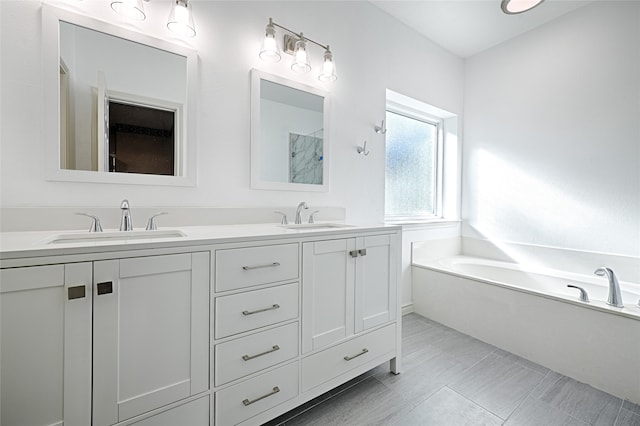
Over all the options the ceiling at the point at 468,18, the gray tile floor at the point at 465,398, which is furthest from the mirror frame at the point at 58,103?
the ceiling at the point at 468,18

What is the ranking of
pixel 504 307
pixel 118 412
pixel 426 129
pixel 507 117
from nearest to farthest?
pixel 118 412 < pixel 504 307 < pixel 507 117 < pixel 426 129

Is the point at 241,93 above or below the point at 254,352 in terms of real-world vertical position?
above

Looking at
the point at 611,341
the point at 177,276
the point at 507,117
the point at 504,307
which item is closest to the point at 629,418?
the point at 611,341

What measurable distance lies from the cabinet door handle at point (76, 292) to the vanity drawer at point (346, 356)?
35.6 inches

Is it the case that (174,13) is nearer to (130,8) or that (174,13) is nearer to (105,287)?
(130,8)

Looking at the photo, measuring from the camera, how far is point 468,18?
93.5 inches

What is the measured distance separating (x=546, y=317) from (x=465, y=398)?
2.66 ft

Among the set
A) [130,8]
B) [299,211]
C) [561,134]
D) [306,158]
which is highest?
[130,8]

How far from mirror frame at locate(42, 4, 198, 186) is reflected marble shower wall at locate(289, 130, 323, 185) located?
0.61 metres

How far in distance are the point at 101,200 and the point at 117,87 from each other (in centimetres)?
54

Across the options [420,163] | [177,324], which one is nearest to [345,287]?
[177,324]

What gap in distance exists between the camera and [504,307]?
1.96 m

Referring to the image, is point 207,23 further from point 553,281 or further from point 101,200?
point 553,281

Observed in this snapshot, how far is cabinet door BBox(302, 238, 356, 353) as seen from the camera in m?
1.28
